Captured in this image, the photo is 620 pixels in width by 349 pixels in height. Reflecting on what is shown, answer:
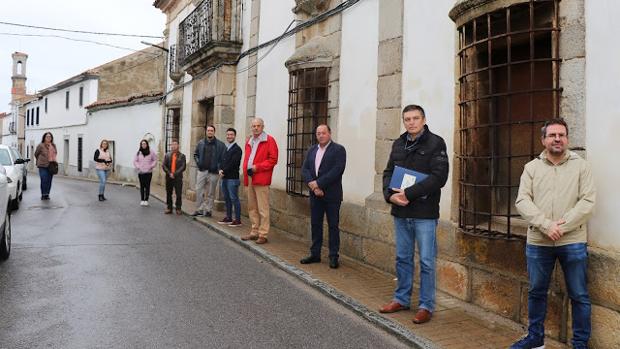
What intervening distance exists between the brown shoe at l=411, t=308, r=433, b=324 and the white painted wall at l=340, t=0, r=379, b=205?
213cm

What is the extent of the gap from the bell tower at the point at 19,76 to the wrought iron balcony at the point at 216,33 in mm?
44109

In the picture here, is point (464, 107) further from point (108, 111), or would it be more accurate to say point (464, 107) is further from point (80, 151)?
point (80, 151)

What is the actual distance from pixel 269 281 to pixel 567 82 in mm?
3292

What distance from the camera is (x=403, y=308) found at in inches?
168

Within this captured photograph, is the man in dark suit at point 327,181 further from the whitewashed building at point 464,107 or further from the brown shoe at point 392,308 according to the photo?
the brown shoe at point 392,308

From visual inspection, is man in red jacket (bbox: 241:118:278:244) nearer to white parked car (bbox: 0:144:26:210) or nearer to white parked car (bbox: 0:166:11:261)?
white parked car (bbox: 0:166:11:261)

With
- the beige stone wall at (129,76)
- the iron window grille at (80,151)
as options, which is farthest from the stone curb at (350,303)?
the iron window grille at (80,151)

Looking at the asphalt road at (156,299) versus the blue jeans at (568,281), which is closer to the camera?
the blue jeans at (568,281)

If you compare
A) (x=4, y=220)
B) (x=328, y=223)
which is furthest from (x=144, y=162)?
(x=328, y=223)

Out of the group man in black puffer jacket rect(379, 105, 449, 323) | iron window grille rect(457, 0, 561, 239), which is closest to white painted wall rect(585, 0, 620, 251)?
iron window grille rect(457, 0, 561, 239)

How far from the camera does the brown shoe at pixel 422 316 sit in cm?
394

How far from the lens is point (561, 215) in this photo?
3.14 metres

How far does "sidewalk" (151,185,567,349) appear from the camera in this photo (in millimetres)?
3635

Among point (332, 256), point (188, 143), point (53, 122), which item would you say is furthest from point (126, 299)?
point (53, 122)
